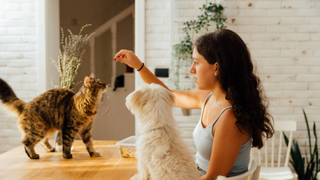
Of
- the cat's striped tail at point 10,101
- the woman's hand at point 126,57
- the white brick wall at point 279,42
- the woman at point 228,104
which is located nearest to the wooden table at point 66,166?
the cat's striped tail at point 10,101

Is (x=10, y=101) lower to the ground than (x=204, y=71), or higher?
lower

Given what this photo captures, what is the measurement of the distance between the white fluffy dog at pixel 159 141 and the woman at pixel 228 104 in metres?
0.16

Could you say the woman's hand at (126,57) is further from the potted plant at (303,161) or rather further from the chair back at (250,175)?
the potted plant at (303,161)

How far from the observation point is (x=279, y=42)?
117 inches

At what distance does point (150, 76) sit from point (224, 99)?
53cm

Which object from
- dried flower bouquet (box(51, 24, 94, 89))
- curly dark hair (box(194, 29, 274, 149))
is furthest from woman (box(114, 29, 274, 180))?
dried flower bouquet (box(51, 24, 94, 89))

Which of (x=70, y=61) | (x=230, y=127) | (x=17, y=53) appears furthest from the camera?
(x=17, y=53)

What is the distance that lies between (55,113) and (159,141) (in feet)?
2.61

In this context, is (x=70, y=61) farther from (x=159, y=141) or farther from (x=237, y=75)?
(x=237, y=75)

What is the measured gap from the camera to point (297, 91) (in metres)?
3.00

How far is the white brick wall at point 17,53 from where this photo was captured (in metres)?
3.12

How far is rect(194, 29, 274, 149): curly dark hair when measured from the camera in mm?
1156

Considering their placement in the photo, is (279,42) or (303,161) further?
(279,42)

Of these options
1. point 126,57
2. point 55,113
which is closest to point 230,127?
point 126,57
